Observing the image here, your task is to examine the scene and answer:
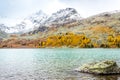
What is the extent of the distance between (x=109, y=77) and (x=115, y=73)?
15.0ft

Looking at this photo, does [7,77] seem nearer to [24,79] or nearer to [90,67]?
[24,79]

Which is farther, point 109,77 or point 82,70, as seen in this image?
point 82,70

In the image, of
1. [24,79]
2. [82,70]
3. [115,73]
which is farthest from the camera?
[82,70]

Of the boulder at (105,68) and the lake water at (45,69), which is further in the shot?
the boulder at (105,68)

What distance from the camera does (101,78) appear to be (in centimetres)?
4953

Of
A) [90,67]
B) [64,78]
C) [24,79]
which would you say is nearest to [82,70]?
[90,67]

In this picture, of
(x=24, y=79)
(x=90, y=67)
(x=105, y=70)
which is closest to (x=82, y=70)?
(x=90, y=67)

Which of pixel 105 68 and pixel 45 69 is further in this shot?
pixel 45 69

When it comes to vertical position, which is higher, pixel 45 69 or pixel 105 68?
pixel 105 68

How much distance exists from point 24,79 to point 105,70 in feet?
58.9

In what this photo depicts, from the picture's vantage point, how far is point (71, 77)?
50.3 m

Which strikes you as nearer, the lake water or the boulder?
the lake water

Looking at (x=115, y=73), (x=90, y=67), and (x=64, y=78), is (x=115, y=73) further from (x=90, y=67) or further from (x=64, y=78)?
(x=64, y=78)

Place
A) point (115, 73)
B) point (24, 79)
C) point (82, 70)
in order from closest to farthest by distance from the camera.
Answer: point (24, 79) < point (115, 73) < point (82, 70)
